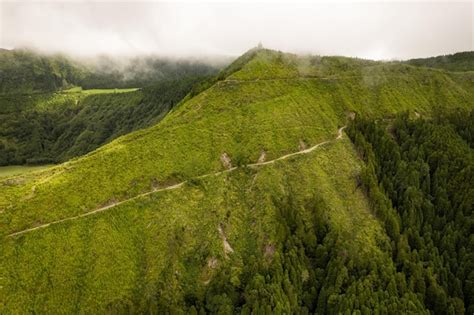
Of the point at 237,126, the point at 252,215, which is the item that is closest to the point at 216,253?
the point at 252,215

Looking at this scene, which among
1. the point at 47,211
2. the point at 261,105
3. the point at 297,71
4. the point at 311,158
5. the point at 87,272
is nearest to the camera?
the point at 87,272

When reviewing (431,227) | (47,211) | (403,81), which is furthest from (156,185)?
(403,81)

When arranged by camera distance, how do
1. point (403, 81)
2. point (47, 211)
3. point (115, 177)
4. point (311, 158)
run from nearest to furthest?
point (47, 211) < point (115, 177) < point (311, 158) < point (403, 81)

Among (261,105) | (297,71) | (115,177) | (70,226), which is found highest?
(297,71)

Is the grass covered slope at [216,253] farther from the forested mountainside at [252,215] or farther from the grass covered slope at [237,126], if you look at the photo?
the grass covered slope at [237,126]

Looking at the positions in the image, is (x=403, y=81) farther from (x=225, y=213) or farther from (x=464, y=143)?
(x=225, y=213)

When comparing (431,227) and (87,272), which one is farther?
(431,227)

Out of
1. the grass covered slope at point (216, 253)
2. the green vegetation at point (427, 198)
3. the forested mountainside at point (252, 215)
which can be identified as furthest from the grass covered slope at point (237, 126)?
the green vegetation at point (427, 198)
